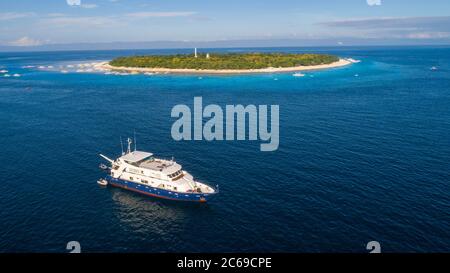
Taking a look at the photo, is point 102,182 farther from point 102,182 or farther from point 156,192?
point 156,192

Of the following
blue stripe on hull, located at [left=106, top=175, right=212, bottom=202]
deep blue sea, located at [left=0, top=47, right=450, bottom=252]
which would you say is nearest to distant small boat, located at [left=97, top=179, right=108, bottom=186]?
blue stripe on hull, located at [left=106, top=175, right=212, bottom=202]

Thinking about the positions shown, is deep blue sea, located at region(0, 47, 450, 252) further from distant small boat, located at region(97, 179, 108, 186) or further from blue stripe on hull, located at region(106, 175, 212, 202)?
blue stripe on hull, located at region(106, 175, 212, 202)

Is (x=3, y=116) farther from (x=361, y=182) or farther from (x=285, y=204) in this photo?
(x=361, y=182)

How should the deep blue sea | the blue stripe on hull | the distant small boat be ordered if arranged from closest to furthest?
the deep blue sea → the blue stripe on hull → the distant small boat

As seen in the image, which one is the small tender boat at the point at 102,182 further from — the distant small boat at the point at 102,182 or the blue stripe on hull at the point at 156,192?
the blue stripe on hull at the point at 156,192

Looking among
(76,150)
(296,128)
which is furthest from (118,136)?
(296,128)

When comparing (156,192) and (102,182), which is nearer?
(156,192)

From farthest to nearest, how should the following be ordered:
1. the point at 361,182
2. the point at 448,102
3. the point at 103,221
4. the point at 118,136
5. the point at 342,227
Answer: the point at 448,102 < the point at 118,136 < the point at 361,182 < the point at 103,221 < the point at 342,227

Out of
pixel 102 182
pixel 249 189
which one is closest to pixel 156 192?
pixel 102 182
